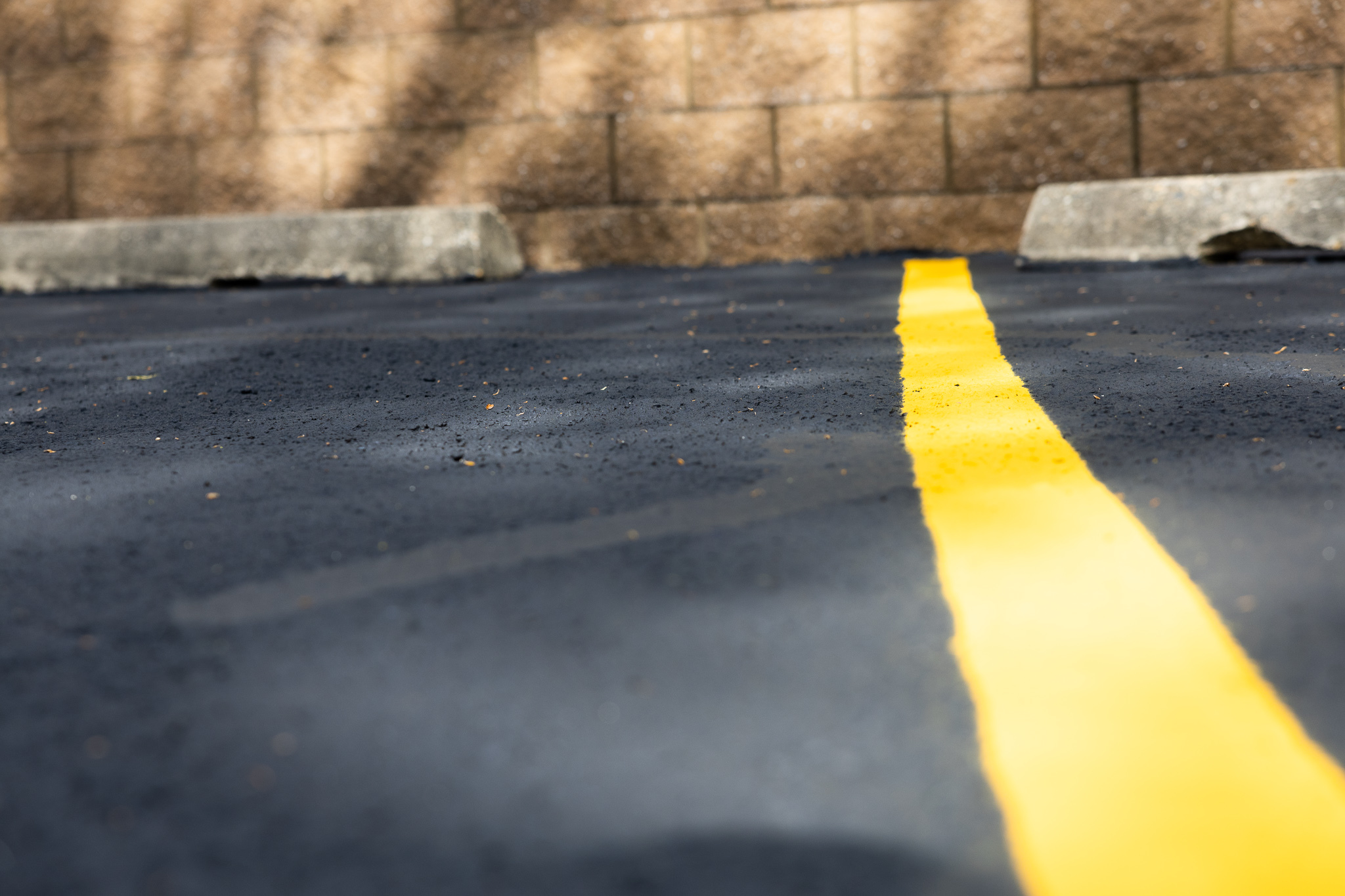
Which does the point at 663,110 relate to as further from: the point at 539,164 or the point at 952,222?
the point at 952,222

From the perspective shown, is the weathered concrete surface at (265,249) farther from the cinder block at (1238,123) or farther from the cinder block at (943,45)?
the cinder block at (1238,123)

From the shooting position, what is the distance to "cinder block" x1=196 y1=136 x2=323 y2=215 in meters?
6.71

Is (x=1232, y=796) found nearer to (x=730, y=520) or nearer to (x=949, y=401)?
(x=730, y=520)

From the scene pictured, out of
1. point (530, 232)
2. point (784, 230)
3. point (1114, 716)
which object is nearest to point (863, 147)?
point (784, 230)

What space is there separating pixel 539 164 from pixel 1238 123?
141 inches

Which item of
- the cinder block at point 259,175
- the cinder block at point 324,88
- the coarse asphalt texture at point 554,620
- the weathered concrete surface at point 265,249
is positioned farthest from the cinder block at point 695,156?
the coarse asphalt texture at point 554,620

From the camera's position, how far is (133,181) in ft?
22.7

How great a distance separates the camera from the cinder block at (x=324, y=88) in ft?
21.6

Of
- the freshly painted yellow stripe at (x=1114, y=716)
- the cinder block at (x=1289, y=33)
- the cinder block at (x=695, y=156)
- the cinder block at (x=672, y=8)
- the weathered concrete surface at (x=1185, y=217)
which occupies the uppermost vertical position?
the cinder block at (x=672, y=8)

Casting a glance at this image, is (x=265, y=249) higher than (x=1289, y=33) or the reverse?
the reverse

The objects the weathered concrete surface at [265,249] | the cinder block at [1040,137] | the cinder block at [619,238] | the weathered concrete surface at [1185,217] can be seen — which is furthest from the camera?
the cinder block at [619,238]

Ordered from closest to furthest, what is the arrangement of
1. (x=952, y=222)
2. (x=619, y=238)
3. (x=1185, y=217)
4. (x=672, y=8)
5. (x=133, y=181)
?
1. (x=1185, y=217)
2. (x=952, y=222)
3. (x=672, y=8)
4. (x=619, y=238)
5. (x=133, y=181)

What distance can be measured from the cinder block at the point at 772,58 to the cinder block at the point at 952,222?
2.23 ft

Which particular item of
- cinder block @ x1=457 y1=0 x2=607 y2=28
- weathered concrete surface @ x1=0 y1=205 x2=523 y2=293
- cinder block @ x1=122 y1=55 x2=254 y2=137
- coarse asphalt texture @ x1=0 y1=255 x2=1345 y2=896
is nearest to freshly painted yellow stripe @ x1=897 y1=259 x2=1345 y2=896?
coarse asphalt texture @ x1=0 y1=255 x2=1345 y2=896
